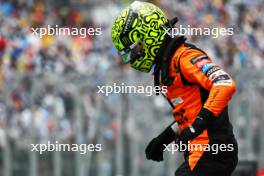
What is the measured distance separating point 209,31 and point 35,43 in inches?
112

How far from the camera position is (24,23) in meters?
16.1

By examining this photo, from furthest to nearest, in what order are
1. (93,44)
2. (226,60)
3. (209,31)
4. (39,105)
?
(93,44), (209,31), (226,60), (39,105)

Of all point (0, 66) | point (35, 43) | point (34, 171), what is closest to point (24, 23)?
point (35, 43)

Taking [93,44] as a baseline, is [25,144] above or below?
below

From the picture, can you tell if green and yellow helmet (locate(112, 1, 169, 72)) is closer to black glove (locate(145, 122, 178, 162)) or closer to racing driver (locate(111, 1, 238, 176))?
racing driver (locate(111, 1, 238, 176))

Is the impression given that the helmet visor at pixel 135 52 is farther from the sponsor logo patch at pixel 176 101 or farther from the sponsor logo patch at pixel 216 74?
the sponsor logo patch at pixel 216 74

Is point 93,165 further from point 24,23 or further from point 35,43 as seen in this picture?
point 24,23

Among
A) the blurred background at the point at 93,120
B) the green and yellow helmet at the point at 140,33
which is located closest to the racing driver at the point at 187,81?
the green and yellow helmet at the point at 140,33

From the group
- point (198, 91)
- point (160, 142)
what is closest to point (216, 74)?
point (198, 91)

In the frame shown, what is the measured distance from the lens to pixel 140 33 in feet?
20.0

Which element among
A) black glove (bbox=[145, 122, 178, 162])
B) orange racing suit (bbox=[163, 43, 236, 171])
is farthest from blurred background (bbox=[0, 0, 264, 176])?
orange racing suit (bbox=[163, 43, 236, 171])

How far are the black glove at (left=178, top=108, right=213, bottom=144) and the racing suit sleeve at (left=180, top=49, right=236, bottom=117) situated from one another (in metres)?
0.04

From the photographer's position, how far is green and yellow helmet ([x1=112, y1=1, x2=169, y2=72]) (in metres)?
6.10

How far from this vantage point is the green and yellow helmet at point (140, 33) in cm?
610
